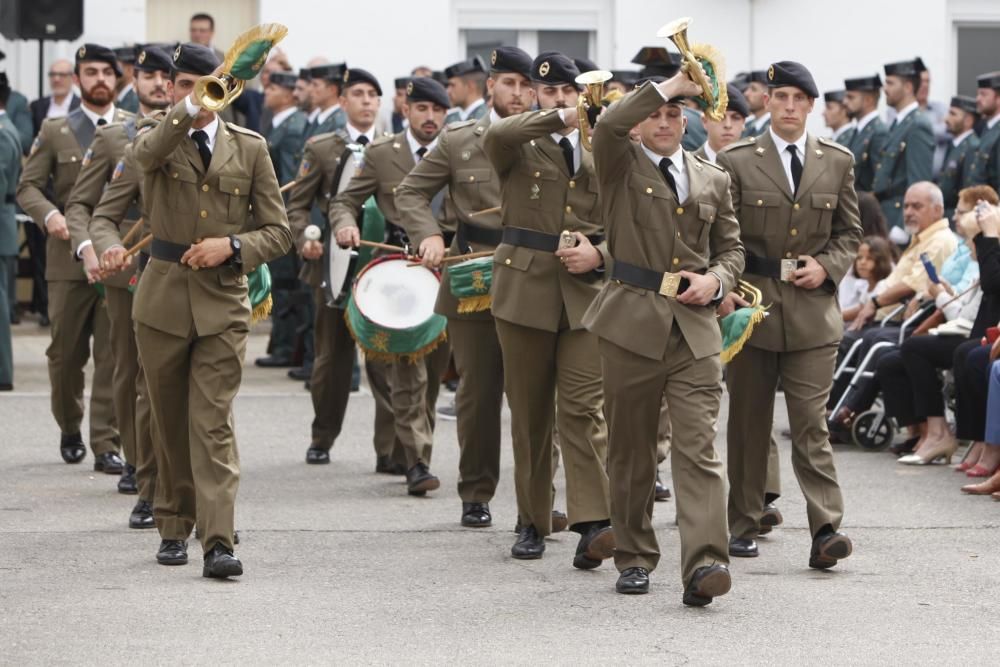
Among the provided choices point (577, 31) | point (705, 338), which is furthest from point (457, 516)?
point (577, 31)

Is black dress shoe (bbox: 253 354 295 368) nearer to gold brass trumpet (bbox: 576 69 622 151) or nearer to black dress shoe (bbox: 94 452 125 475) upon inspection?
black dress shoe (bbox: 94 452 125 475)

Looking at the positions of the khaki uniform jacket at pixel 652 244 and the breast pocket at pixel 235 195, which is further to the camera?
the breast pocket at pixel 235 195

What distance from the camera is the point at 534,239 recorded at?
351 inches

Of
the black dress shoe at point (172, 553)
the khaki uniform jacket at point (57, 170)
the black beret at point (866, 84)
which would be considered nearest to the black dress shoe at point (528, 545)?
the black dress shoe at point (172, 553)

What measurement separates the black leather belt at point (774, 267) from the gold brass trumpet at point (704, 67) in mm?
1240

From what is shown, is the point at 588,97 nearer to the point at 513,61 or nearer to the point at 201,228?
the point at 513,61

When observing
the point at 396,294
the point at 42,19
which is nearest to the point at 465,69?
the point at 42,19

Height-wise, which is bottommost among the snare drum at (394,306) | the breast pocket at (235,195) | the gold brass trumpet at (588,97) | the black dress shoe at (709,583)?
the black dress shoe at (709,583)

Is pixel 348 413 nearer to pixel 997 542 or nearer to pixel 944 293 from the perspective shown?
pixel 944 293

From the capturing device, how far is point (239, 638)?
23.8ft

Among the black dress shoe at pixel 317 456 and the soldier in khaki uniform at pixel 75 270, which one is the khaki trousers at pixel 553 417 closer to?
the black dress shoe at pixel 317 456

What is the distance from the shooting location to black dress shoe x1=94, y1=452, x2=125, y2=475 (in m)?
11.2

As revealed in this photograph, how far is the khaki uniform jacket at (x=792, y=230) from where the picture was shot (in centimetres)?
883

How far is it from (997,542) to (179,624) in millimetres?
3893
